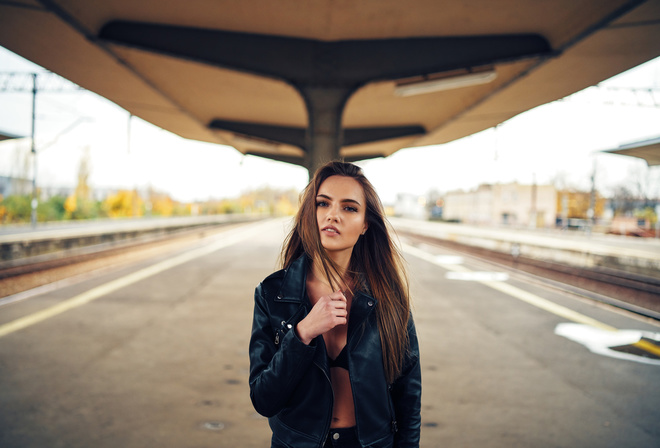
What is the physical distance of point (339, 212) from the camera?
1799mm

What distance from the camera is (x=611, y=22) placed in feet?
20.5

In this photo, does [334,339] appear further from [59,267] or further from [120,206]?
[120,206]

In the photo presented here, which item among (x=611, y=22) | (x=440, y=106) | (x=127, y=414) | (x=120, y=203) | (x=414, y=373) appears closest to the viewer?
(x=414, y=373)

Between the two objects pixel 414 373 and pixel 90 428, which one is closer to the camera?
pixel 414 373

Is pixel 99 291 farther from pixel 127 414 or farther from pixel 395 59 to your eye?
pixel 395 59

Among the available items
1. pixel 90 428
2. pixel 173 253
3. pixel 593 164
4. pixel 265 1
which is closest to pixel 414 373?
pixel 90 428

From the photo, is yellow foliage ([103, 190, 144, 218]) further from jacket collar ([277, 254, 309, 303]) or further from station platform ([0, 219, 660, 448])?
jacket collar ([277, 254, 309, 303])

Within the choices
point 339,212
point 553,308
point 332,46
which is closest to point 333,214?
point 339,212

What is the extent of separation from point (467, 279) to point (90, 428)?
11.1 metres

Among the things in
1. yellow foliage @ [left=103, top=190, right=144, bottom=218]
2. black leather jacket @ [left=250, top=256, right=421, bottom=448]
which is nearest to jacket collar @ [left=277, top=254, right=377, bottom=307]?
black leather jacket @ [left=250, top=256, right=421, bottom=448]

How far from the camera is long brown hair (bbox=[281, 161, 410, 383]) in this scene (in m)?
1.84

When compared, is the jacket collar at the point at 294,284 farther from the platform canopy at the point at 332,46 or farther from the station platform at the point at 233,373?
the platform canopy at the point at 332,46

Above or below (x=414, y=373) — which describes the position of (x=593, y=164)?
above

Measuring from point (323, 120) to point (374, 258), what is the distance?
7.17m
